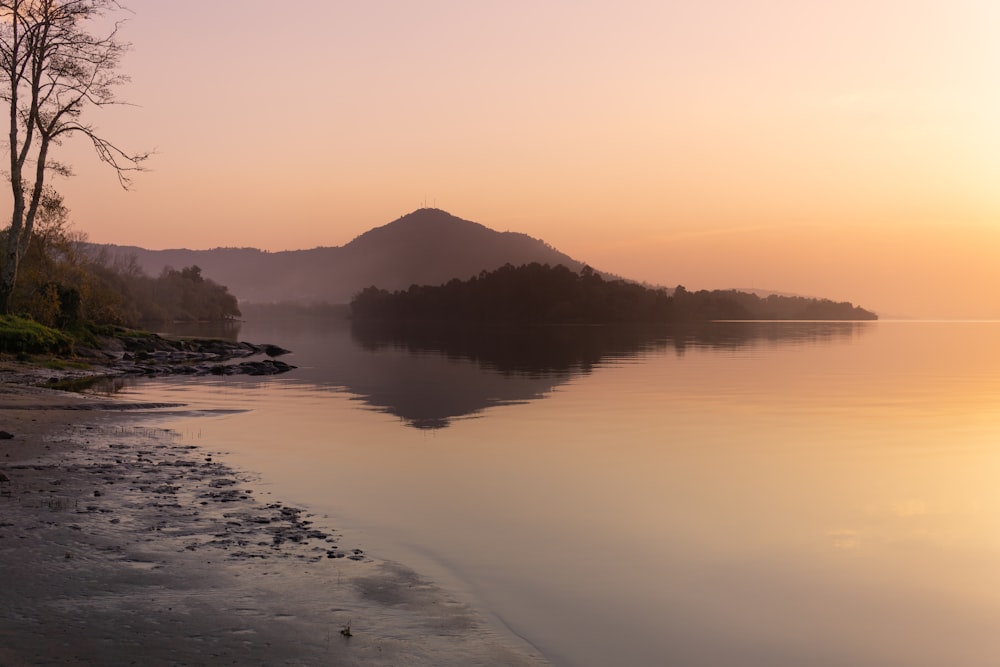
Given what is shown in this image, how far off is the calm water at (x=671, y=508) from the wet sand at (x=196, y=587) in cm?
116

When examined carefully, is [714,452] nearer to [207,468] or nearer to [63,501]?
[207,468]

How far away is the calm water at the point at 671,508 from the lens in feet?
40.5

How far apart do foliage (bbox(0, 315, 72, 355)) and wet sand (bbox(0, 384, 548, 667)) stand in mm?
35739

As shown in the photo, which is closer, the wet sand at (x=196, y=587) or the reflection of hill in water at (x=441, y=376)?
the wet sand at (x=196, y=587)

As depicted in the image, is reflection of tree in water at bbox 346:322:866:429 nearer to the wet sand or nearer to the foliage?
the wet sand

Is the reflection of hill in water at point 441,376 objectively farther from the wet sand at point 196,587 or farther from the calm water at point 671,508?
the wet sand at point 196,587

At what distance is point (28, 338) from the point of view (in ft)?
169

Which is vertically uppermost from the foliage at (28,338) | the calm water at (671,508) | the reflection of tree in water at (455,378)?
the foliage at (28,338)

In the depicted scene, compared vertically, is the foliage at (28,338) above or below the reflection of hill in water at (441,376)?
above

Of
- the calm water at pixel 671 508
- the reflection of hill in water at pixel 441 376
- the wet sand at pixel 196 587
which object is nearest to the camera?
the wet sand at pixel 196 587

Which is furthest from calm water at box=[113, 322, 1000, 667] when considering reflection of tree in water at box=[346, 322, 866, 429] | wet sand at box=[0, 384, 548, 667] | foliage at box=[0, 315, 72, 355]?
foliage at box=[0, 315, 72, 355]

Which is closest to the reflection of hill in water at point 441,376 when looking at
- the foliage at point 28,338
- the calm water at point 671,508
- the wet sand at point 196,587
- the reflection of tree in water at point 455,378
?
the reflection of tree in water at point 455,378

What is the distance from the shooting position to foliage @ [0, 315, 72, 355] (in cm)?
4984

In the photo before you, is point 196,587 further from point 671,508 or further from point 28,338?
point 28,338
